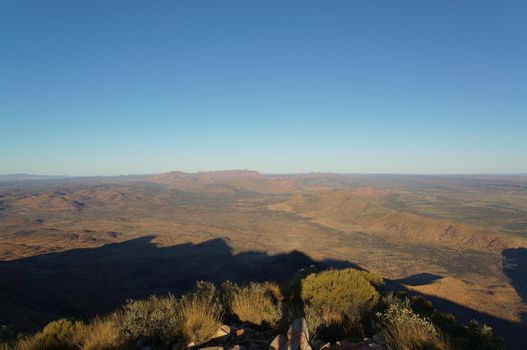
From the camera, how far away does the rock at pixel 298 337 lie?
4.80 meters

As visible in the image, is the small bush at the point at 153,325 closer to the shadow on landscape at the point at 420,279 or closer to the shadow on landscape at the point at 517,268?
the shadow on landscape at the point at 517,268

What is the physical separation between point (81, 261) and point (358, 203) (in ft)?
255

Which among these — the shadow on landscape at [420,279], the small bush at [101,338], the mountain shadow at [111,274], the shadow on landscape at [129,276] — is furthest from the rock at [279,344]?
the shadow on landscape at [420,279]

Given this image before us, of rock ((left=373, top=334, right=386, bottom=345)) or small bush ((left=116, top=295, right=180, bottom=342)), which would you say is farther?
small bush ((left=116, top=295, right=180, bottom=342))

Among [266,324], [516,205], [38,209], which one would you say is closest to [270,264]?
[266,324]

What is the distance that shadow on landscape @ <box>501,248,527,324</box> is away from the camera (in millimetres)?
38188

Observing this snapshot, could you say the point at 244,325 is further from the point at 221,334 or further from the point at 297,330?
the point at 297,330

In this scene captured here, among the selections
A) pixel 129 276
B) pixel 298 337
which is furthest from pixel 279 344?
pixel 129 276

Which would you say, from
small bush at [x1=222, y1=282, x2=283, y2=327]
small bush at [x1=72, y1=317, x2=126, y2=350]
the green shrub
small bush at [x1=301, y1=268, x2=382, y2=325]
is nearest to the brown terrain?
small bush at [x1=72, y1=317, x2=126, y2=350]

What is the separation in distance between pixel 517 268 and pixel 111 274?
5330 centimetres

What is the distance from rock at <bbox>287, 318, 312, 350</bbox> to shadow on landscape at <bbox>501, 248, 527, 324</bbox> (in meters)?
33.7

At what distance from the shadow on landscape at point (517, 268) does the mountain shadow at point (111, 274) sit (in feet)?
64.3

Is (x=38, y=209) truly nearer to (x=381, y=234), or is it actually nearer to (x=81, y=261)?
(x=81, y=261)

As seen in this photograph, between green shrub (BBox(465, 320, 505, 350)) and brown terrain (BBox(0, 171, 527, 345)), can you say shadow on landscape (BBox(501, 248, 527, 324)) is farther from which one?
green shrub (BBox(465, 320, 505, 350))
